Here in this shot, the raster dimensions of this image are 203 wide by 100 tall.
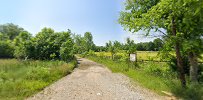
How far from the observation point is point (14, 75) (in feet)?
47.0

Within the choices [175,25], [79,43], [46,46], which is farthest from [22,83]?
[79,43]

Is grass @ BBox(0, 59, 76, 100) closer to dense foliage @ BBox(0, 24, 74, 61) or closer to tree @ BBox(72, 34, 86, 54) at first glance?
dense foliage @ BBox(0, 24, 74, 61)

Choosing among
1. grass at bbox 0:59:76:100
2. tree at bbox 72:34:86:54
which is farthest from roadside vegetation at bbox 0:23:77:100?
tree at bbox 72:34:86:54

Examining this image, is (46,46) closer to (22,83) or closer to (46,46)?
(46,46)

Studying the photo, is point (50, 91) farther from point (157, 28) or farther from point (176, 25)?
point (176, 25)

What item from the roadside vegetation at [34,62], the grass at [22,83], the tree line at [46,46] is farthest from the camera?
the tree line at [46,46]

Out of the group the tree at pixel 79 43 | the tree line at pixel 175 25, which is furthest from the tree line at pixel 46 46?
the tree at pixel 79 43

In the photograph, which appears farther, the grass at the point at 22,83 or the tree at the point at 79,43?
the tree at the point at 79,43

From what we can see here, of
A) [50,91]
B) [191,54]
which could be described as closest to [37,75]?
[50,91]

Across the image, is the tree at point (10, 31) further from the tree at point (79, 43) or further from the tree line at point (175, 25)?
the tree line at point (175, 25)

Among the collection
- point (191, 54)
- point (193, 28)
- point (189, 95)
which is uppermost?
point (193, 28)

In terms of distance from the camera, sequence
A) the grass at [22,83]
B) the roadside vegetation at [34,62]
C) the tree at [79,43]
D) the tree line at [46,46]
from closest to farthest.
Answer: the grass at [22,83] < the roadside vegetation at [34,62] < the tree line at [46,46] < the tree at [79,43]

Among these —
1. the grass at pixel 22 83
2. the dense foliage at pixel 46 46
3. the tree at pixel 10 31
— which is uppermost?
the tree at pixel 10 31

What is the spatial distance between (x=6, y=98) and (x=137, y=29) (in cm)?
831
